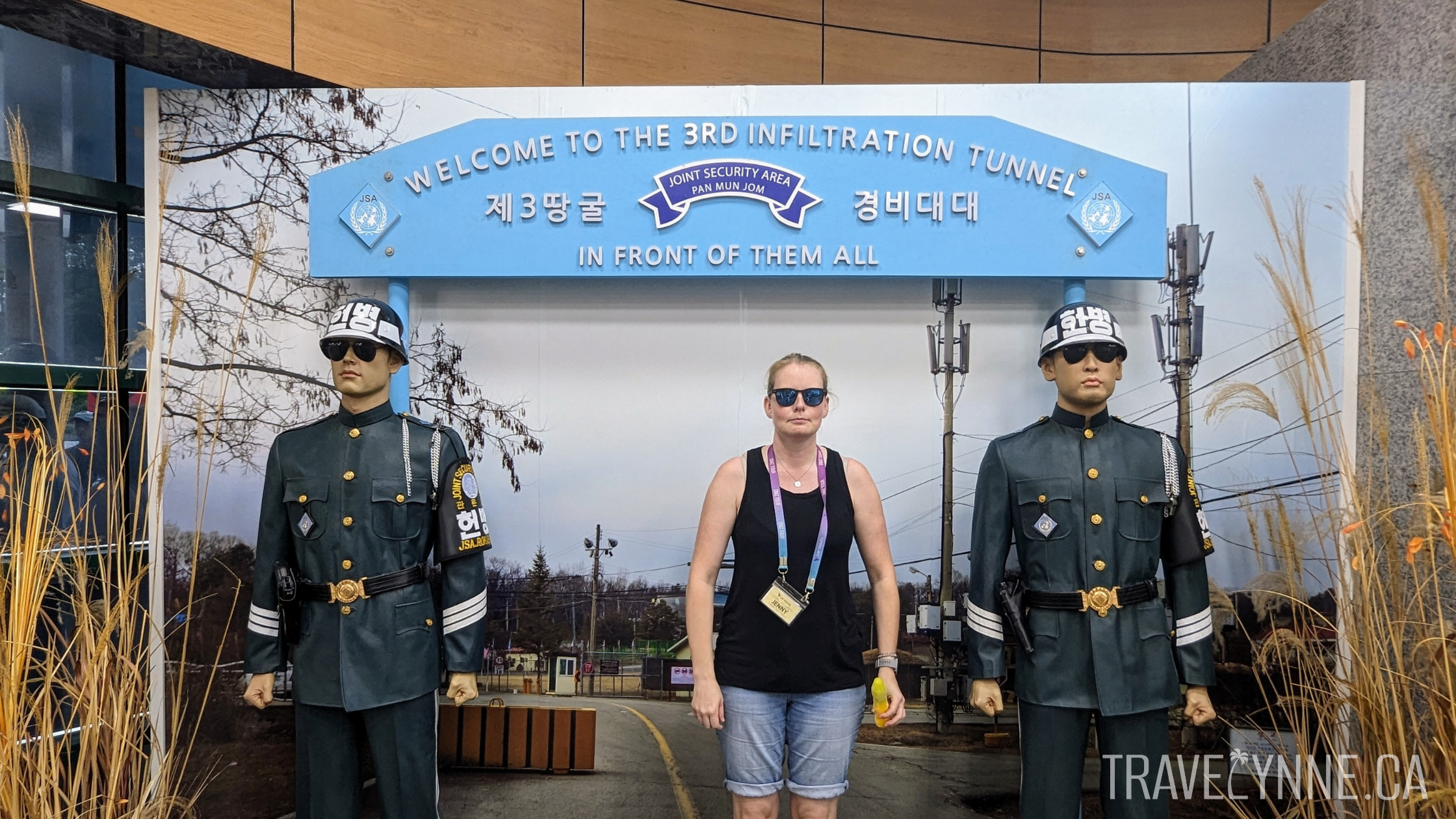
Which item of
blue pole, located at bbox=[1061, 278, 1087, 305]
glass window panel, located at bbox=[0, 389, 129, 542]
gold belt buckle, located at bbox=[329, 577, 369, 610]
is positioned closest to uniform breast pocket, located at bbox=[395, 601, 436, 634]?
gold belt buckle, located at bbox=[329, 577, 369, 610]

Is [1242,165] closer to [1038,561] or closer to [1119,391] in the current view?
[1119,391]

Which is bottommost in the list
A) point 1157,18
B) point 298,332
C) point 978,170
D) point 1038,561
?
point 1038,561

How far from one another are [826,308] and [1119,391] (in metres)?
1.23

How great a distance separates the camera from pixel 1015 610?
2994 millimetres

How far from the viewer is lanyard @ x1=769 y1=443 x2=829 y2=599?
112 inches

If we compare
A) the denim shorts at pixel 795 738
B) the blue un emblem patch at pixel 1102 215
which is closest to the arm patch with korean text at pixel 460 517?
the denim shorts at pixel 795 738

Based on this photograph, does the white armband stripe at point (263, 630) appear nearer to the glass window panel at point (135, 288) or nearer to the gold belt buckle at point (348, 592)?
the gold belt buckle at point (348, 592)

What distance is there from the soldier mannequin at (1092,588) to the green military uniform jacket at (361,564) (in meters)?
1.82

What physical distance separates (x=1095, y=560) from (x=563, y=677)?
2.14m

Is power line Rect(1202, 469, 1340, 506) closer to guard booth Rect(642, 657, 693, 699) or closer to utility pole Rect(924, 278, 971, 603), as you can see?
utility pole Rect(924, 278, 971, 603)

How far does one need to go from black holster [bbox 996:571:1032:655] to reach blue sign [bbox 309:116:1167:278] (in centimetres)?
122

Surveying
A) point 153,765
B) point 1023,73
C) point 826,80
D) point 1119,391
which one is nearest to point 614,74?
point 826,80

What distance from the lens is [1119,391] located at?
12.1 ft
